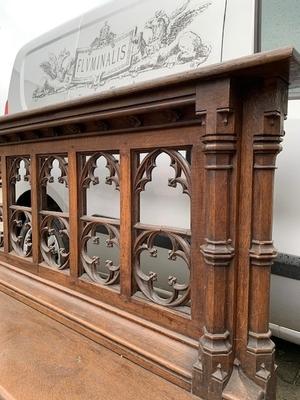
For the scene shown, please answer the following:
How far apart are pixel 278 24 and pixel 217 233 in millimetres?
997

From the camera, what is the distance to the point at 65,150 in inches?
51.9

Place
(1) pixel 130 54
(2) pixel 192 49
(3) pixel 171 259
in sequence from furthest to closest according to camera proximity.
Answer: (1) pixel 130 54 → (2) pixel 192 49 → (3) pixel 171 259

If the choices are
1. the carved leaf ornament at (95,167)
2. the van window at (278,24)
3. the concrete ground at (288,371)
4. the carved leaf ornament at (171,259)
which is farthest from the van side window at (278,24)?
the concrete ground at (288,371)

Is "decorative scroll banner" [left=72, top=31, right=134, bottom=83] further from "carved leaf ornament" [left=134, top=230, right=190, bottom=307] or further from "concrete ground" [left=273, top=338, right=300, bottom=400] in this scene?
"concrete ground" [left=273, top=338, right=300, bottom=400]

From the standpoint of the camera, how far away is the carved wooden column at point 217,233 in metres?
0.79

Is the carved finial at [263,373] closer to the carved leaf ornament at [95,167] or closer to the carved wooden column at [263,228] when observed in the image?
the carved wooden column at [263,228]

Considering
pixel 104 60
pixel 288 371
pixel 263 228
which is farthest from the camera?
pixel 104 60

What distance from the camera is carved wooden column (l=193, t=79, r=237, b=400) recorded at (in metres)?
0.79

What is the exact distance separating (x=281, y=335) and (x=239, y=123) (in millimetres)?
967

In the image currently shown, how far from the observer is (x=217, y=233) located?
2.68 feet

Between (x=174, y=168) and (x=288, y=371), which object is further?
(x=288, y=371)

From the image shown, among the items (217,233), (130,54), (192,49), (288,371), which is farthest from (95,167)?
(288,371)

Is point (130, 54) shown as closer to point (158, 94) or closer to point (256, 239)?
point (158, 94)

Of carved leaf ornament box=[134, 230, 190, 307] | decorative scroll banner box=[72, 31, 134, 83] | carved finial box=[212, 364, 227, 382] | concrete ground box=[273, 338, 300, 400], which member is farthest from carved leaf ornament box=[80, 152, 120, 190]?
concrete ground box=[273, 338, 300, 400]
